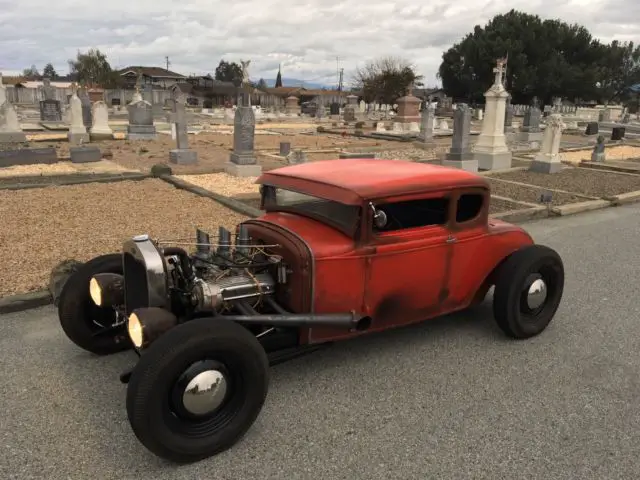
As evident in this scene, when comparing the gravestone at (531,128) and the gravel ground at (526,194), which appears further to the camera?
the gravestone at (531,128)

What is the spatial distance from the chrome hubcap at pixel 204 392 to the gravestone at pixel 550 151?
42.5 feet

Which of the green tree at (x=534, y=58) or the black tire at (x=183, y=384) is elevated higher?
the green tree at (x=534, y=58)

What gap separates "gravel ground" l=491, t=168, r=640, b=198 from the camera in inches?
441

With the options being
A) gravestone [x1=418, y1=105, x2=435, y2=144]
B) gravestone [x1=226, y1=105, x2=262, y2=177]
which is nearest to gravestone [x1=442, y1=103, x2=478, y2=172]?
gravestone [x1=226, y1=105, x2=262, y2=177]

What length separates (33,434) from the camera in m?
2.79

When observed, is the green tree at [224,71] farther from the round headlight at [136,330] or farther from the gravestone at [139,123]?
the round headlight at [136,330]

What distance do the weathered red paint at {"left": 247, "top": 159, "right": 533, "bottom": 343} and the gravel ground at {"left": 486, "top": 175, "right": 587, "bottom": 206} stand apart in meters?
6.34

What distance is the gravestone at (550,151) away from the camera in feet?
44.2

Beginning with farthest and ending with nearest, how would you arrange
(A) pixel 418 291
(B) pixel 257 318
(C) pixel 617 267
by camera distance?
(C) pixel 617 267
(A) pixel 418 291
(B) pixel 257 318

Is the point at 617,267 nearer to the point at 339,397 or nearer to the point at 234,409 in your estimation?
the point at 339,397

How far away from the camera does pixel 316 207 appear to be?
11.8 feet

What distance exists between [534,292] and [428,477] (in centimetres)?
204

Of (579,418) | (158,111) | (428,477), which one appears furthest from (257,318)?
(158,111)

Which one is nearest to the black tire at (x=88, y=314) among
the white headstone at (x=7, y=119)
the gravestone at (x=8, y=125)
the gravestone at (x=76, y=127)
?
the gravestone at (x=76, y=127)
